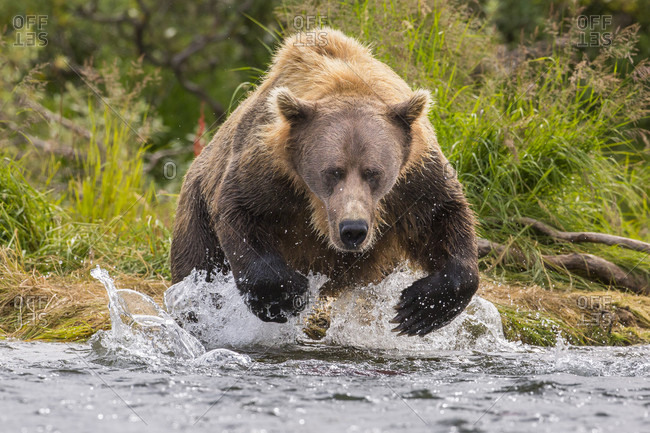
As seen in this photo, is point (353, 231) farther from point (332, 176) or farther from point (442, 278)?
point (442, 278)

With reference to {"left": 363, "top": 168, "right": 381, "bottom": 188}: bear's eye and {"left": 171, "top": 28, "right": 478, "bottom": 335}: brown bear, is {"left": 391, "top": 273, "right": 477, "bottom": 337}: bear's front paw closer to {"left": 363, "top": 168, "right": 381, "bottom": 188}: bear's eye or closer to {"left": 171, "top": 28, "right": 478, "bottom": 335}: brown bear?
{"left": 171, "top": 28, "right": 478, "bottom": 335}: brown bear

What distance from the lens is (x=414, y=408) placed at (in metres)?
3.43

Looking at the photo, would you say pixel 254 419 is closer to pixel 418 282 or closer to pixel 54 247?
pixel 418 282

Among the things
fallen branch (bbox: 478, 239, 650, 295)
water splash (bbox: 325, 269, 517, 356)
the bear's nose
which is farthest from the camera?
fallen branch (bbox: 478, 239, 650, 295)

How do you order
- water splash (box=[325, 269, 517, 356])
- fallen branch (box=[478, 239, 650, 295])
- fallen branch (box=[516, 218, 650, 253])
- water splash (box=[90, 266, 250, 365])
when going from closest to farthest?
water splash (box=[90, 266, 250, 365]), water splash (box=[325, 269, 517, 356]), fallen branch (box=[516, 218, 650, 253]), fallen branch (box=[478, 239, 650, 295])

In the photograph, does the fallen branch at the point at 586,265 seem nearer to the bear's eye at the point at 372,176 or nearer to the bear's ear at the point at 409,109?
the bear's ear at the point at 409,109

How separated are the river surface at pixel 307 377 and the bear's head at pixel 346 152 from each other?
27.2 inches

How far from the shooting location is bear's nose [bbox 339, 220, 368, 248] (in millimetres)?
4020

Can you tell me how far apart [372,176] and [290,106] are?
0.57 m

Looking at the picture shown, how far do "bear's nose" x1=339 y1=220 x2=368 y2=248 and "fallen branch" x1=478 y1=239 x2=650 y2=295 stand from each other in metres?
2.37

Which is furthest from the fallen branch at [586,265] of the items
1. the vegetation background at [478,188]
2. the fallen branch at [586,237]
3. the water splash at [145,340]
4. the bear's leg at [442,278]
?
the water splash at [145,340]

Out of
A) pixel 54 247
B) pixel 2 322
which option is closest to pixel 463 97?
pixel 54 247

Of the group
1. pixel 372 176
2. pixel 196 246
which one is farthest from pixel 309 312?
pixel 372 176

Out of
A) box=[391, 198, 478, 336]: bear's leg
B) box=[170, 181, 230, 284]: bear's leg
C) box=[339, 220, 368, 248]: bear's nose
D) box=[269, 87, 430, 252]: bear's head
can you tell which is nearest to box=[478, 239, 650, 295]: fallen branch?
box=[391, 198, 478, 336]: bear's leg
